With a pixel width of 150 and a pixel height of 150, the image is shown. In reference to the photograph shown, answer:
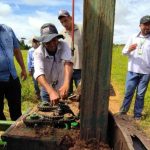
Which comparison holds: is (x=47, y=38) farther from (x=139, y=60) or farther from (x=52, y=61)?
(x=139, y=60)

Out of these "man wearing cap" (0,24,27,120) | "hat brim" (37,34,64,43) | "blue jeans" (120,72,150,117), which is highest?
"hat brim" (37,34,64,43)

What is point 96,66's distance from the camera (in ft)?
9.84

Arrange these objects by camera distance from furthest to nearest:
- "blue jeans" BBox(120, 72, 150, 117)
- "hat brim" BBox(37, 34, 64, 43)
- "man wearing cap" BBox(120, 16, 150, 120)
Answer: "blue jeans" BBox(120, 72, 150, 117) → "man wearing cap" BBox(120, 16, 150, 120) → "hat brim" BBox(37, 34, 64, 43)

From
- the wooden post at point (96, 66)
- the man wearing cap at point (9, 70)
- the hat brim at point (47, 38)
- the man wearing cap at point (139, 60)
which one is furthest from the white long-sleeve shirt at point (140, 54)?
the wooden post at point (96, 66)

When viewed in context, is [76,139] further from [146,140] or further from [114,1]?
[114,1]

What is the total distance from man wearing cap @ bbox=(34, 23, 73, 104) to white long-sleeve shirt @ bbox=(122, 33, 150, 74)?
263cm

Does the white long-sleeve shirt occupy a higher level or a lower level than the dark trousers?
higher

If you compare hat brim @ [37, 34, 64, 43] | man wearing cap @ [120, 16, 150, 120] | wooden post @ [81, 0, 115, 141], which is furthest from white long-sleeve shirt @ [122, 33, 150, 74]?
wooden post @ [81, 0, 115, 141]

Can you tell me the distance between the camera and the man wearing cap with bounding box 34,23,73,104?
456 cm

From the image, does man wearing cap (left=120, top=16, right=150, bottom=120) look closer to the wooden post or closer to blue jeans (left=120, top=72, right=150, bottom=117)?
blue jeans (left=120, top=72, right=150, bottom=117)

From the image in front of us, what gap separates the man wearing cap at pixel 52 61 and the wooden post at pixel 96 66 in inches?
48.6

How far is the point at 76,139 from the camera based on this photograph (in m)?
3.18

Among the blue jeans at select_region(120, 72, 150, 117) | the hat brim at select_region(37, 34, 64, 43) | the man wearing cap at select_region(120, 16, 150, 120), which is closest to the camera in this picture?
the hat brim at select_region(37, 34, 64, 43)

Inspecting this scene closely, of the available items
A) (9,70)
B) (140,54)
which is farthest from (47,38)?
(140,54)
